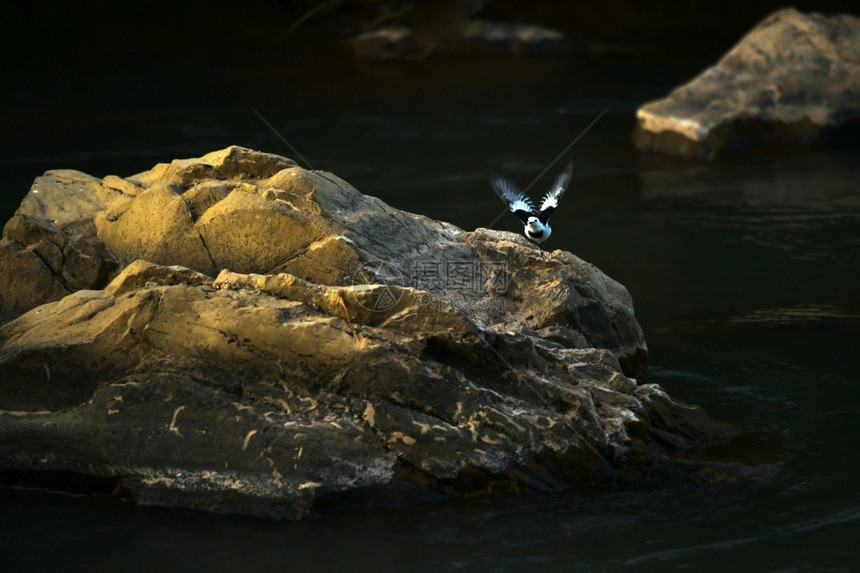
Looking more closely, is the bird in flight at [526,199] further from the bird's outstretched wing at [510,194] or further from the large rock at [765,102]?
the large rock at [765,102]

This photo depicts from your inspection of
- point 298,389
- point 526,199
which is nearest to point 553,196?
point 526,199

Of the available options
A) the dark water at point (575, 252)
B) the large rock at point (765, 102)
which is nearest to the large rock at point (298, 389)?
the dark water at point (575, 252)

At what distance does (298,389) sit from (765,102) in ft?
32.3

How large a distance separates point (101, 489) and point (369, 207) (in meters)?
2.26

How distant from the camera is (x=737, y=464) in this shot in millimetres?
6477

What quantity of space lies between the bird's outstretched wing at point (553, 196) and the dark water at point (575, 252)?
133cm

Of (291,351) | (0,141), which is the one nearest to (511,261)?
(291,351)

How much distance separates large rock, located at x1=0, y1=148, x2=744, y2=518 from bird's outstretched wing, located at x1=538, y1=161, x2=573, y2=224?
99cm

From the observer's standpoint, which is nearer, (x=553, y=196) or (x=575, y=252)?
Answer: (x=553, y=196)

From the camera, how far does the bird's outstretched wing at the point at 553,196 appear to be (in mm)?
7730

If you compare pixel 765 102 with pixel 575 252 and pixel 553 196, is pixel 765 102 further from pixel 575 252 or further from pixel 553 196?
pixel 553 196

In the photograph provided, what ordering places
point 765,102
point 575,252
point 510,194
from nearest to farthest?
point 510,194, point 575,252, point 765,102

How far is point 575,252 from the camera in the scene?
11.1 metres

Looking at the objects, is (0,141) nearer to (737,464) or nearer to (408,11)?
(408,11)
